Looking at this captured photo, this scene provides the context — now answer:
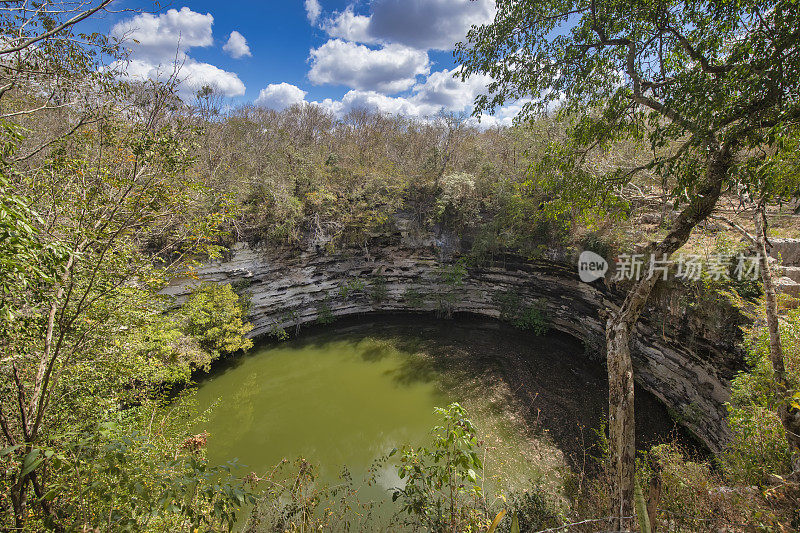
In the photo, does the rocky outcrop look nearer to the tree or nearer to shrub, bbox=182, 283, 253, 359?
the tree

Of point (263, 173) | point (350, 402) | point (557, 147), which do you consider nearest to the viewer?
point (557, 147)

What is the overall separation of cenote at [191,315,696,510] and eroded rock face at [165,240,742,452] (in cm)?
88

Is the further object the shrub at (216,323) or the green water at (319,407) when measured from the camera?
the shrub at (216,323)

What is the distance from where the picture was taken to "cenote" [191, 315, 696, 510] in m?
7.43

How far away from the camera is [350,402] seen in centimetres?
941

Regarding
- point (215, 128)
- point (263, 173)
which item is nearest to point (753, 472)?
point (263, 173)

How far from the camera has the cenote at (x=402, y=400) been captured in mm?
7430

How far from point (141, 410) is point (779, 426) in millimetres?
9426

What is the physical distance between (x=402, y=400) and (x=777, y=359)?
7.68 m

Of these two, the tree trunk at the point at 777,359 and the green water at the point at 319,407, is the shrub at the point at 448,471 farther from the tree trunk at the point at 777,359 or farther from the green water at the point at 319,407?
the green water at the point at 319,407

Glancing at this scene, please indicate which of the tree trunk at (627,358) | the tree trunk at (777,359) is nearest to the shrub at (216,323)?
the tree trunk at (627,358)

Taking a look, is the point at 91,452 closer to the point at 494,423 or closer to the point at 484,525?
the point at 484,525

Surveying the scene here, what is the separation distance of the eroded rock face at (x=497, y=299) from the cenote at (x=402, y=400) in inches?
34.7

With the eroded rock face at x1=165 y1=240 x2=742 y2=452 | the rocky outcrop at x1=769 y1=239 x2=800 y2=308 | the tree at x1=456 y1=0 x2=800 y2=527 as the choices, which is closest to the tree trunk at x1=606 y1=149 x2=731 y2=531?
the tree at x1=456 y1=0 x2=800 y2=527
